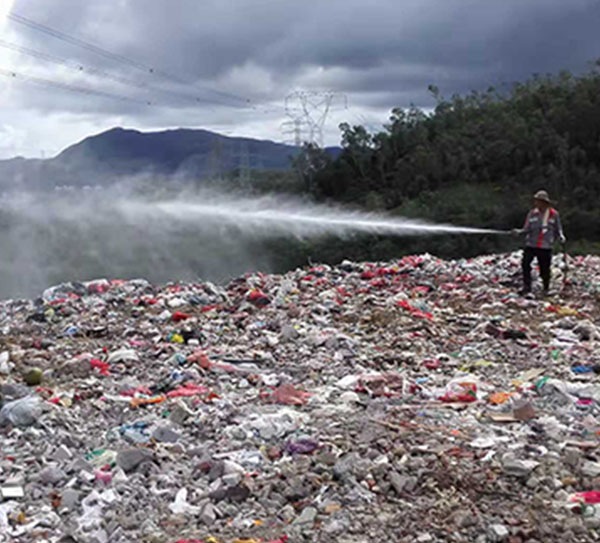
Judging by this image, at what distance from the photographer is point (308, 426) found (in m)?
5.77

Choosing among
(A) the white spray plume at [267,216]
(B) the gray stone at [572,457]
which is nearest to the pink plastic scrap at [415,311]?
(B) the gray stone at [572,457]

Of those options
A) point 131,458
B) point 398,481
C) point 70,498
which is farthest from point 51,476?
point 398,481

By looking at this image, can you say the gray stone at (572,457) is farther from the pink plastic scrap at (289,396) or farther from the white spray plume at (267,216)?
the white spray plume at (267,216)

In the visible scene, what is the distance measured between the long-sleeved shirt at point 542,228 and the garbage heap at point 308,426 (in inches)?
37.3

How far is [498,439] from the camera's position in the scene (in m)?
5.30

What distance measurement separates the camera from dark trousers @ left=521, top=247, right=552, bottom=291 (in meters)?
11.3

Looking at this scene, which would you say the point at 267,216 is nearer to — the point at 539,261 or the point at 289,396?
the point at 539,261

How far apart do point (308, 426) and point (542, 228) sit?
6.59m

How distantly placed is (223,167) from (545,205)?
3865 centimetres

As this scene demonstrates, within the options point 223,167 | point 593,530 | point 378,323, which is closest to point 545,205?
point 378,323

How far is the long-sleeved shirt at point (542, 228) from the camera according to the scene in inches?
440

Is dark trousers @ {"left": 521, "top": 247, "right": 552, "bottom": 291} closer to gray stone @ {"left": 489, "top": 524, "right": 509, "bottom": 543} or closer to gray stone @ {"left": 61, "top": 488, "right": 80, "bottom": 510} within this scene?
gray stone @ {"left": 489, "top": 524, "right": 509, "bottom": 543}

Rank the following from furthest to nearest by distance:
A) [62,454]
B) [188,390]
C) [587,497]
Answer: [188,390] → [62,454] → [587,497]

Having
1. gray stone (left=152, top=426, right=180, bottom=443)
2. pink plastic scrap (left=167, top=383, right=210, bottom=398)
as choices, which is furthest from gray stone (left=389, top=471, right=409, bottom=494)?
pink plastic scrap (left=167, top=383, right=210, bottom=398)
